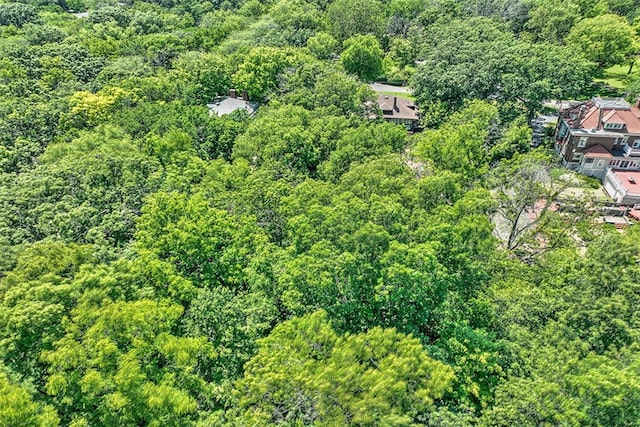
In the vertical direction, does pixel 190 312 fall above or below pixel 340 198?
below

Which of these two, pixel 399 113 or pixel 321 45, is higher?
pixel 321 45

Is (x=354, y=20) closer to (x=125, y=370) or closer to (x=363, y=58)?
(x=363, y=58)

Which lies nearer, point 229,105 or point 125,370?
point 125,370

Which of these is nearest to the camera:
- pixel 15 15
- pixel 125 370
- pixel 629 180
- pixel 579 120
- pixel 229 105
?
pixel 125 370

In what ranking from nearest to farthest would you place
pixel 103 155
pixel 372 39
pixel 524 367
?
pixel 524 367, pixel 103 155, pixel 372 39

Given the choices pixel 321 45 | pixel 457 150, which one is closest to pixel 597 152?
pixel 457 150

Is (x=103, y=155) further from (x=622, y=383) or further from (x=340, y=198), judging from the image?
(x=622, y=383)

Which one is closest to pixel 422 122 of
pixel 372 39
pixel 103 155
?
pixel 372 39

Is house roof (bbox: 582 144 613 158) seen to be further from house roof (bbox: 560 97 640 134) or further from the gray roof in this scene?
the gray roof
